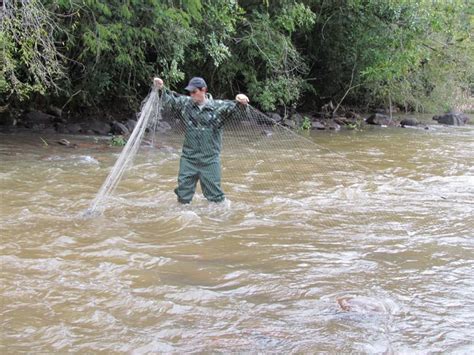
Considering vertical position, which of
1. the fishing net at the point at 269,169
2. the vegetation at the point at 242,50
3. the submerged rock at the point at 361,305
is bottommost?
the submerged rock at the point at 361,305

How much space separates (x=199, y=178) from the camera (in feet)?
→ 21.9

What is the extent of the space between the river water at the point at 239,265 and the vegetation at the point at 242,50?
298cm

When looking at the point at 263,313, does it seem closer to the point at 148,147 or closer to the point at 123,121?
the point at 148,147

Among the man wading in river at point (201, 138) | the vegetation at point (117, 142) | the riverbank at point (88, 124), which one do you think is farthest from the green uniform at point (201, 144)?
the vegetation at point (117, 142)

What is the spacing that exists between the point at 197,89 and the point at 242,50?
11569mm

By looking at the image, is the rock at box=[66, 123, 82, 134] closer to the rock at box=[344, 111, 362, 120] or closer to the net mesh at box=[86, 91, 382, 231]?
the net mesh at box=[86, 91, 382, 231]

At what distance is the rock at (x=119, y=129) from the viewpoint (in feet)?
47.9

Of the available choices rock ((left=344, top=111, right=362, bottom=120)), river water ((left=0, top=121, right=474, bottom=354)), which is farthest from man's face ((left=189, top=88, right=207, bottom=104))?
rock ((left=344, top=111, right=362, bottom=120))

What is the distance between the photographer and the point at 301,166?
10.9 m

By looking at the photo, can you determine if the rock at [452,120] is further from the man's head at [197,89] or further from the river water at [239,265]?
the man's head at [197,89]

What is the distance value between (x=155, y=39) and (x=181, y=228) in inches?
313

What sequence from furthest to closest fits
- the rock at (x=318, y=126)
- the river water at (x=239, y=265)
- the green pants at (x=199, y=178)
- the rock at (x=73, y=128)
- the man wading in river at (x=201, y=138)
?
the rock at (x=318, y=126) < the rock at (x=73, y=128) < the green pants at (x=199, y=178) < the man wading in river at (x=201, y=138) < the river water at (x=239, y=265)

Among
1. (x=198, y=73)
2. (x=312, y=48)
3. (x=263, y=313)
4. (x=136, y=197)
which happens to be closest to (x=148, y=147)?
(x=136, y=197)

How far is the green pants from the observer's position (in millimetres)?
6547
